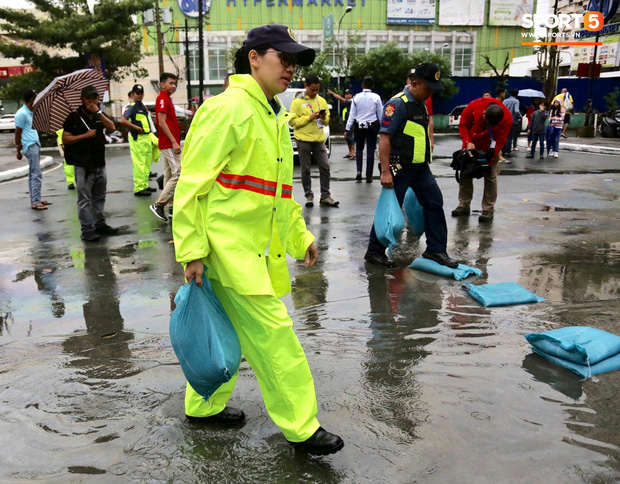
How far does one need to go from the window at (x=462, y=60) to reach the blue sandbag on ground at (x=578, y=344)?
6525 centimetres

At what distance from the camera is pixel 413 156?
597cm

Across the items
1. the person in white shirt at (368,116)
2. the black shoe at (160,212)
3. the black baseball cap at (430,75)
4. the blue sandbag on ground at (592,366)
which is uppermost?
the black baseball cap at (430,75)

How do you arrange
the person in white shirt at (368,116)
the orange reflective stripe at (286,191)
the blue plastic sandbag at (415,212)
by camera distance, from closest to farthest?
the orange reflective stripe at (286,191)
the blue plastic sandbag at (415,212)
the person in white shirt at (368,116)

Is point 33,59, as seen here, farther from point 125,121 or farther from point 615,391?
point 615,391

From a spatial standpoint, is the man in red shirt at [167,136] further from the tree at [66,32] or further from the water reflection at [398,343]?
the tree at [66,32]

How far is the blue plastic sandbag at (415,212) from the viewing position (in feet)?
22.7

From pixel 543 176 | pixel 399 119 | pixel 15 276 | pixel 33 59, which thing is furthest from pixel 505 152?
pixel 33 59

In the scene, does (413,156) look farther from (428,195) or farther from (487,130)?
(487,130)

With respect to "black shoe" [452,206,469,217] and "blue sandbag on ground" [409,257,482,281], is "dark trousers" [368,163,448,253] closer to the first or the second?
"blue sandbag on ground" [409,257,482,281]

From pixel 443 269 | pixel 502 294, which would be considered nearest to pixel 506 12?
pixel 443 269

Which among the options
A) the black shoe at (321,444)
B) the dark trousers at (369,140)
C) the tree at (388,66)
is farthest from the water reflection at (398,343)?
the tree at (388,66)

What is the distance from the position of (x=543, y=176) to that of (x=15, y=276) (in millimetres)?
11160

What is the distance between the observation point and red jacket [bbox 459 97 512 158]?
26.3ft

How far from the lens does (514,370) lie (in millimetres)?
3834
